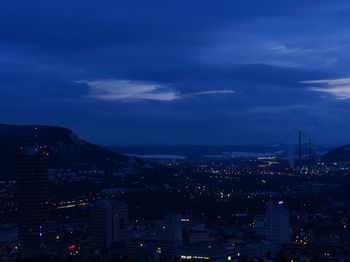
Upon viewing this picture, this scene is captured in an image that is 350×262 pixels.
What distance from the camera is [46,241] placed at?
83.7 m

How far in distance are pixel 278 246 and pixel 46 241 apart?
27.8 metres

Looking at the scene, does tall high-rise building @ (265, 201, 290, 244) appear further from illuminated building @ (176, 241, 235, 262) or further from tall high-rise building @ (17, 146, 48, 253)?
tall high-rise building @ (17, 146, 48, 253)

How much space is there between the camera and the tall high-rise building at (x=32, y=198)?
8594cm

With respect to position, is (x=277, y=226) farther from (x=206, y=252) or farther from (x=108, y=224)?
(x=108, y=224)

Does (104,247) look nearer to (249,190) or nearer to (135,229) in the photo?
(135,229)

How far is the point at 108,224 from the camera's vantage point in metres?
84.5

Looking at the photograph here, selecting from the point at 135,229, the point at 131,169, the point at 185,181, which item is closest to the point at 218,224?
the point at 135,229

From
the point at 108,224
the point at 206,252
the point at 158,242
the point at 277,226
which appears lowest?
the point at 206,252

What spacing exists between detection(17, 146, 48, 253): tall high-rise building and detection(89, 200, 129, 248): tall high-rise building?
630cm

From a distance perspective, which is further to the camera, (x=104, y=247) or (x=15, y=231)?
(x=15, y=231)

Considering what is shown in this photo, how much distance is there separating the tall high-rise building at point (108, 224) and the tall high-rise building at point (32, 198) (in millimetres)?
6299

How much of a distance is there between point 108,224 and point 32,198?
11.1 m

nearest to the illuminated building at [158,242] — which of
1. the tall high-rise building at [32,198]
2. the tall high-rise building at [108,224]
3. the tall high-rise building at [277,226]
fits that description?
the tall high-rise building at [108,224]

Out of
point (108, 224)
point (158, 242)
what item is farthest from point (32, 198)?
point (158, 242)
